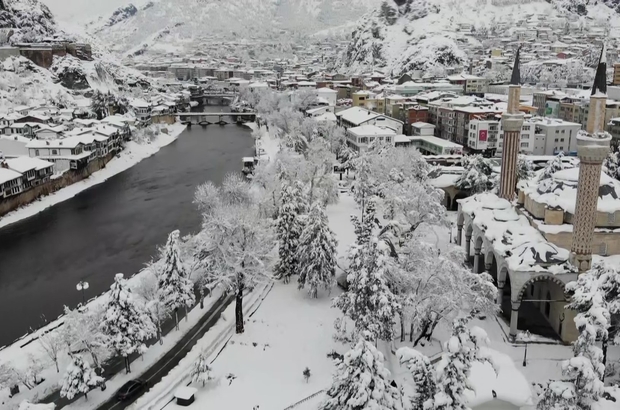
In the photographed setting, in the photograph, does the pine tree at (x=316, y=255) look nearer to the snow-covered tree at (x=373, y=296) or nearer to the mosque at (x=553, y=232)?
the snow-covered tree at (x=373, y=296)

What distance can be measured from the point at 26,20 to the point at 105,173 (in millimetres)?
65940

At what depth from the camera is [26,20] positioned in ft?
354

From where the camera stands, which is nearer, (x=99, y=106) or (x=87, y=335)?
(x=87, y=335)

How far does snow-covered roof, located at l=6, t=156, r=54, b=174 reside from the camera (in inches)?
1854

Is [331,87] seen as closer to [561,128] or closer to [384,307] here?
[561,128]

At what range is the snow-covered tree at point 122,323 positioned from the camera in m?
20.8

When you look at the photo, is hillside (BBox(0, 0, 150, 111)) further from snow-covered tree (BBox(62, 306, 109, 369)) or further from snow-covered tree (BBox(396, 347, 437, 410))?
snow-covered tree (BBox(396, 347, 437, 410))

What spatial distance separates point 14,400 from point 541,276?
20.2 m

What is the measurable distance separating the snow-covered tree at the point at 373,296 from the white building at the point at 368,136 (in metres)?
40.1

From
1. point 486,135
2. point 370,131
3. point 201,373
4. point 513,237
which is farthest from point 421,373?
point 486,135

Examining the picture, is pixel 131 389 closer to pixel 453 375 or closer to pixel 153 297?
pixel 153 297

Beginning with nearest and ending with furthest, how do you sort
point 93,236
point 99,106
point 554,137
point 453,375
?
1. point 453,375
2. point 93,236
3. point 554,137
4. point 99,106

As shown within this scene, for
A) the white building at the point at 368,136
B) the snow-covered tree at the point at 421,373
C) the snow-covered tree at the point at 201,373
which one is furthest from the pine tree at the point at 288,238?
the white building at the point at 368,136

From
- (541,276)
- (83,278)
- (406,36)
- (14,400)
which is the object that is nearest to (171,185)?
(83,278)
